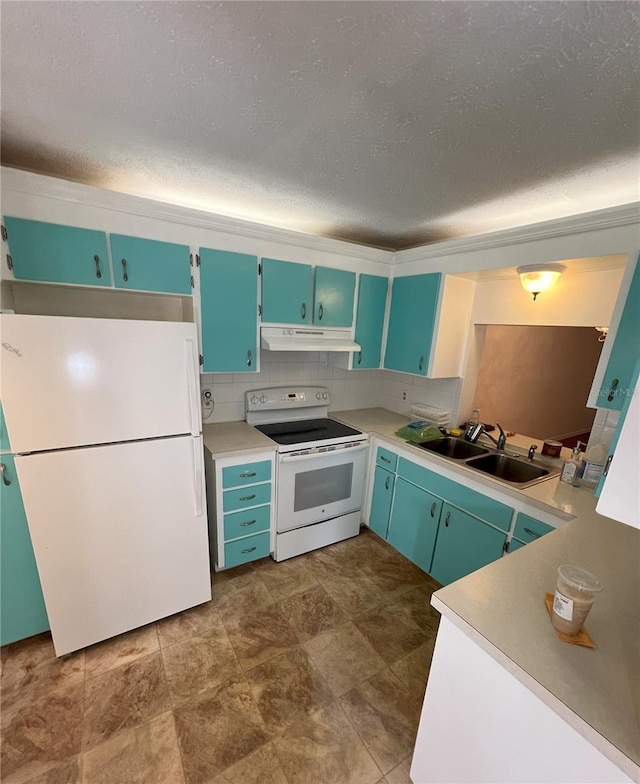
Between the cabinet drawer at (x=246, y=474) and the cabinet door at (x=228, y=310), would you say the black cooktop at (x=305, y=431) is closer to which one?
the cabinet drawer at (x=246, y=474)

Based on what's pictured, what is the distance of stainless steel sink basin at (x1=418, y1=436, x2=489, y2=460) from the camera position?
237 cm

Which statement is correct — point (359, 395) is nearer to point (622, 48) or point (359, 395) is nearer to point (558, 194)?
point (558, 194)

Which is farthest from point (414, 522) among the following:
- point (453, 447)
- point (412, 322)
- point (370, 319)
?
point (370, 319)

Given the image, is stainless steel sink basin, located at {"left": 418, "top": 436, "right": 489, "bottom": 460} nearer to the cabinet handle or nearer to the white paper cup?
the white paper cup

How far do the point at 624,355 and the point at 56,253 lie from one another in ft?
9.15

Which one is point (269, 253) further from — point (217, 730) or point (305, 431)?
point (217, 730)

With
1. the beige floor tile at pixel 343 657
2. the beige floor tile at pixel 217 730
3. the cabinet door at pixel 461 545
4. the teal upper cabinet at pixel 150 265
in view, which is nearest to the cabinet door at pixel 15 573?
the beige floor tile at pixel 217 730

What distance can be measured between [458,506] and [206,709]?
65.0 inches

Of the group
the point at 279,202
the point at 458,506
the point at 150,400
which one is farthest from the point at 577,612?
the point at 279,202

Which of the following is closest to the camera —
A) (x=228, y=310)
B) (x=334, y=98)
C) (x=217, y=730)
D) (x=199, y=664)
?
(x=334, y=98)

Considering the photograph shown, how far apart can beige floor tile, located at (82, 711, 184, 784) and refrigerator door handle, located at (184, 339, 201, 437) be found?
128 cm

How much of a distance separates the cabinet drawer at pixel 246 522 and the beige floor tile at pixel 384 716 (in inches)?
40.9

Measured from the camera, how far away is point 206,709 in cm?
145

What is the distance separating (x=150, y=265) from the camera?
70.7 inches
